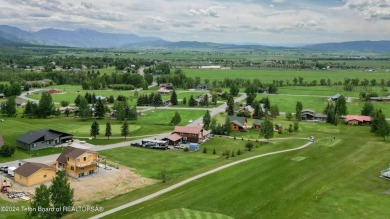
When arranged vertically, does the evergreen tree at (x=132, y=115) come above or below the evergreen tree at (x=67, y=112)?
above

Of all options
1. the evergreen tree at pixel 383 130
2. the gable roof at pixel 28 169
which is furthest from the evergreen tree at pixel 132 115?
the evergreen tree at pixel 383 130

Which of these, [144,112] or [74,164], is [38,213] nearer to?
[74,164]

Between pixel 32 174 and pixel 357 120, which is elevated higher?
pixel 357 120

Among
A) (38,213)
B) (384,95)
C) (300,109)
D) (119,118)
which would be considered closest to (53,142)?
(119,118)

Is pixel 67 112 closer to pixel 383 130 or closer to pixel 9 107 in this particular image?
pixel 9 107

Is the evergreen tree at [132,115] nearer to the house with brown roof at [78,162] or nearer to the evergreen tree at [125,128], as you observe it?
the evergreen tree at [125,128]

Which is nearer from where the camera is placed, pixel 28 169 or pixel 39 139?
pixel 28 169

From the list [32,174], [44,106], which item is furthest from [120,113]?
[32,174]
